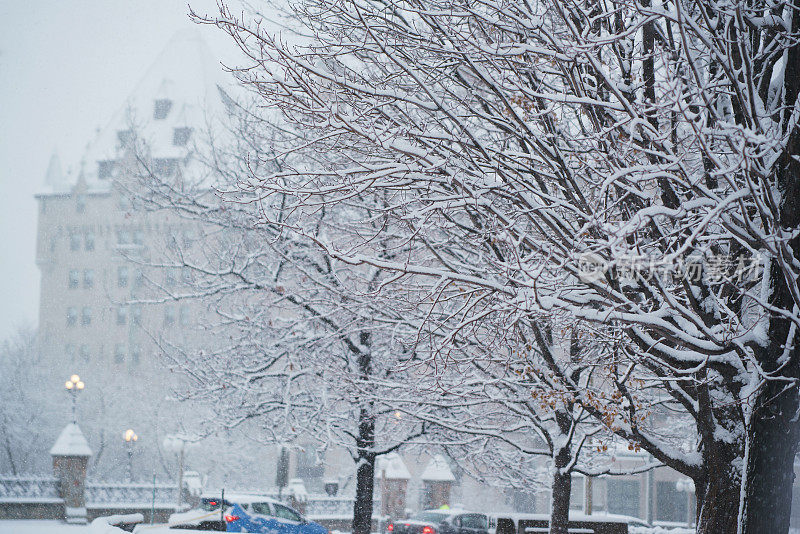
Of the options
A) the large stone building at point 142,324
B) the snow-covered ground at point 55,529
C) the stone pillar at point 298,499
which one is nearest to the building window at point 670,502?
the large stone building at point 142,324

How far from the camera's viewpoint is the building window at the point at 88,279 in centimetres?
7194

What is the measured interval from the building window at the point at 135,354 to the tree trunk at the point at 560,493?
59580mm

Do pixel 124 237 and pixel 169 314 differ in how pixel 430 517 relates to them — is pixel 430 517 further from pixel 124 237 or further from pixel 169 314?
pixel 124 237

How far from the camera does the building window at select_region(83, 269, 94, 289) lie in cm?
7194

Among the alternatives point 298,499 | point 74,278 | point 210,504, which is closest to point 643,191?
point 210,504

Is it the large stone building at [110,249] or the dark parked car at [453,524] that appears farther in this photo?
the large stone building at [110,249]

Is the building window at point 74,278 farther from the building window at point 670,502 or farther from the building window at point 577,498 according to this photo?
the building window at point 670,502

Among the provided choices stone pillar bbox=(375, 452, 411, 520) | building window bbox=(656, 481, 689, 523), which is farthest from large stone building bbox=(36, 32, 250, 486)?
building window bbox=(656, 481, 689, 523)

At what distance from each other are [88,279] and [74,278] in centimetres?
153

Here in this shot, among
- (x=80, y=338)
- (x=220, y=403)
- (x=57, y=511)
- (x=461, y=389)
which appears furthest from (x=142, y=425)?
(x=461, y=389)

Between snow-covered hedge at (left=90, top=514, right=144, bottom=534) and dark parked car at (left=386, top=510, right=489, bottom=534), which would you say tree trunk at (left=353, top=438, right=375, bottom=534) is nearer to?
snow-covered hedge at (left=90, top=514, right=144, bottom=534)

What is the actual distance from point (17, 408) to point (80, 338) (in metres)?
23.9

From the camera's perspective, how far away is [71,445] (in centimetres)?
2820

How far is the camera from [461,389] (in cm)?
1009
